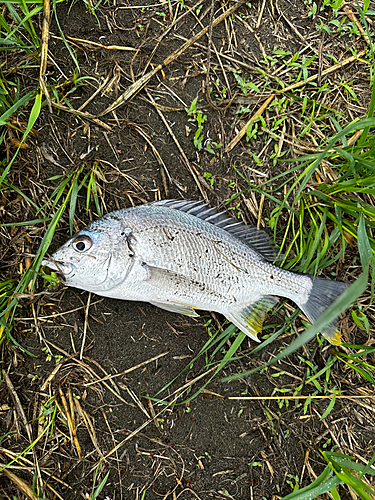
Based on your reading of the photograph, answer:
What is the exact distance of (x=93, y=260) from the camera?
2736 millimetres

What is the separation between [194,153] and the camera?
3158mm

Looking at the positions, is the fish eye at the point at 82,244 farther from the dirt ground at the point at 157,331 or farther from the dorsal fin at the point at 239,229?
the dorsal fin at the point at 239,229

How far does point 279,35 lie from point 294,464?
12.6ft

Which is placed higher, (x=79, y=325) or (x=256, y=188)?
(x=256, y=188)

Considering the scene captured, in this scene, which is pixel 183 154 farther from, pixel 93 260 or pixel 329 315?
pixel 329 315

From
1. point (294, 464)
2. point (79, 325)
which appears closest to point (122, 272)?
point (79, 325)

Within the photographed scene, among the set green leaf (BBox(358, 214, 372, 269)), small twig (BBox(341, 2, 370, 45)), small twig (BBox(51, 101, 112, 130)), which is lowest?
green leaf (BBox(358, 214, 372, 269))

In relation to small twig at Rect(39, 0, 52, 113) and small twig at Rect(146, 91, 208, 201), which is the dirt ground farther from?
small twig at Rect(39, 0, 52, 113)

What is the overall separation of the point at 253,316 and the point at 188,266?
72 cm

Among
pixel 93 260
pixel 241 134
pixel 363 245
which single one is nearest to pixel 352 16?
pixel 241 134

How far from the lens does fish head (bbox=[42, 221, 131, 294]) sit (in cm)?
273

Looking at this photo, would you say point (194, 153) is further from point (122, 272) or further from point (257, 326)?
point (257, 326)

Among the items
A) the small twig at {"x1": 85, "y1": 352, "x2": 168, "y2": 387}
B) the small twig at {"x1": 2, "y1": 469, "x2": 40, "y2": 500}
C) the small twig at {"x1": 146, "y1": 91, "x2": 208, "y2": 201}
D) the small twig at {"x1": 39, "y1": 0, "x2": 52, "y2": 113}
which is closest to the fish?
the small twig at {"x1": 146, "y1": 91, "x2": 208, "y2": 201}

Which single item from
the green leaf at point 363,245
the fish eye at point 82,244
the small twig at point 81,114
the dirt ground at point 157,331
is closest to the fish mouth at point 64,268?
the fish eye at point 82,244
